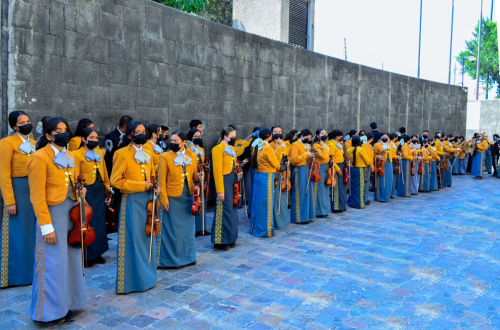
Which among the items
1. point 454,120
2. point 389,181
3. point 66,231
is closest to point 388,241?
point 389,181

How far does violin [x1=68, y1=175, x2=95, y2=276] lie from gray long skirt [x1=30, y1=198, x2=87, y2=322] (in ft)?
0.17

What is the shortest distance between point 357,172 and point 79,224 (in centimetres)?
708

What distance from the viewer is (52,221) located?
3.77 meters

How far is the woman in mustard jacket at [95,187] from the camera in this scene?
214 inches

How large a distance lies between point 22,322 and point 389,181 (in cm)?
905

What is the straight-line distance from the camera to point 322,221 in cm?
845

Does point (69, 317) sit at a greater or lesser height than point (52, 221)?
lesser

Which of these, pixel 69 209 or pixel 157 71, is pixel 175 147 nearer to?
pixel 69 209

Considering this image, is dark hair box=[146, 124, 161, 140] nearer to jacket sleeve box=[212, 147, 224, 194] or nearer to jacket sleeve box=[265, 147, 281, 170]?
jacket sleeve box=[212, 147, 224, 194]

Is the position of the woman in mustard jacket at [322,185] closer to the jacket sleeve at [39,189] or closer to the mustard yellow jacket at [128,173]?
the mustard yellow jacket at [128,173]

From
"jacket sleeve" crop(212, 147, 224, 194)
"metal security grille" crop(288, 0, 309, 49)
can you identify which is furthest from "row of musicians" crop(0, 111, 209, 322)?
"metal security grille" crop(288, 0, 309, 49)

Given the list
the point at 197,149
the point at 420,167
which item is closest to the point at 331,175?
the point at 197,149

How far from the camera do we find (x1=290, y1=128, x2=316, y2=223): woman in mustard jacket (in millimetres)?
8094

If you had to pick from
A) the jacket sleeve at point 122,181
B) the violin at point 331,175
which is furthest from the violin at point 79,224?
the violin at point 331,175
